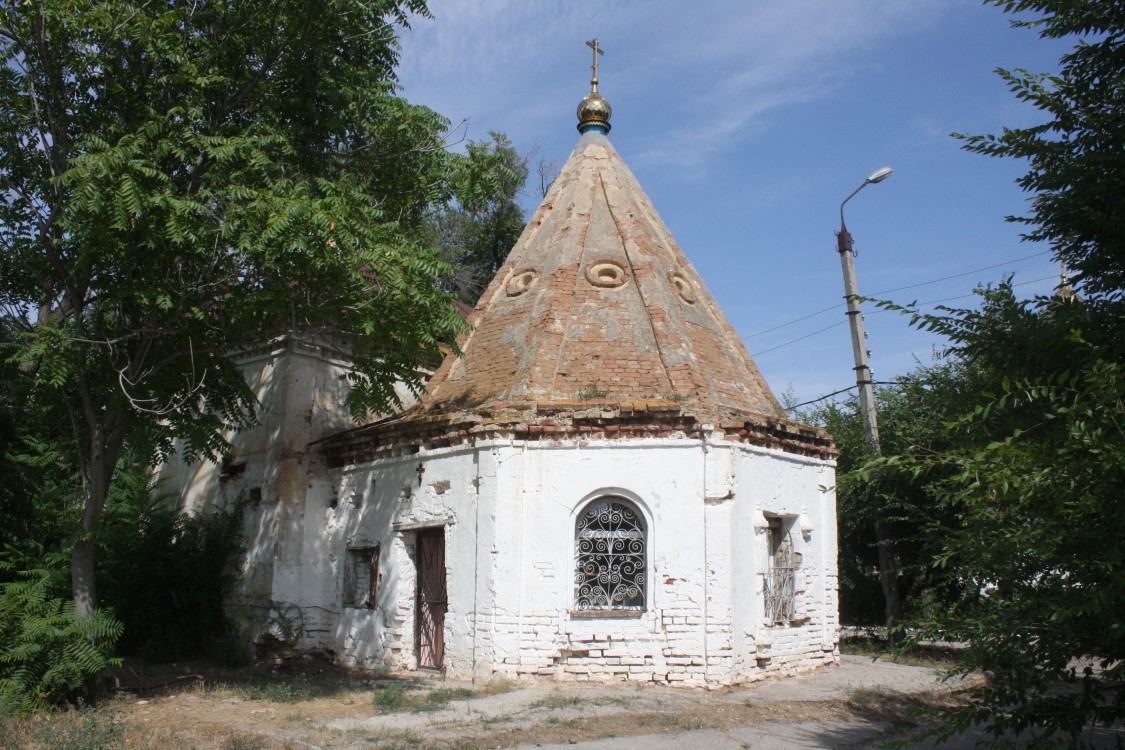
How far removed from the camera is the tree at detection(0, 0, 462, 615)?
8.92 m

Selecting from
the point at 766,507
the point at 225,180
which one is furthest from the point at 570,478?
the point at 225,180

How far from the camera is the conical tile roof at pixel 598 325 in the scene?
1166 centimetres

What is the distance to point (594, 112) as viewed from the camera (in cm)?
1584

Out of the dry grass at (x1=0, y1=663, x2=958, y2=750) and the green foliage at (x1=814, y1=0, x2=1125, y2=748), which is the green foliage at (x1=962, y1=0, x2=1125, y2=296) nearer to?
the green foliage at (x1=814, y1=0, x2=1125, y2=748)

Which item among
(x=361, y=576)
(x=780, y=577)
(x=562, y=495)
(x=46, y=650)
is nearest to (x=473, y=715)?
(x=562, y=495)

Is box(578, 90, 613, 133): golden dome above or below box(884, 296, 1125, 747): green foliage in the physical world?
above

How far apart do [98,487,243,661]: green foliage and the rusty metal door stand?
3.20 m

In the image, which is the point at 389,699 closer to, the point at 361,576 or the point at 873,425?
the point at 361,576

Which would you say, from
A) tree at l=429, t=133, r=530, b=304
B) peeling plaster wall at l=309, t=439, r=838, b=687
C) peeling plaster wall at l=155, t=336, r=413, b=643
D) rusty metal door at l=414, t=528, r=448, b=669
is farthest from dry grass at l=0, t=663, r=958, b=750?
tree at l=429, t=133, r=530, b=304

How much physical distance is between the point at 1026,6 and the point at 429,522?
876 centimetres

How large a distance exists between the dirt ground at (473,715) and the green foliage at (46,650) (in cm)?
44

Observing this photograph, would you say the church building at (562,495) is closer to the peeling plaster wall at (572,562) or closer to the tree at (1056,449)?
the peeling plaster wall at (572,562)

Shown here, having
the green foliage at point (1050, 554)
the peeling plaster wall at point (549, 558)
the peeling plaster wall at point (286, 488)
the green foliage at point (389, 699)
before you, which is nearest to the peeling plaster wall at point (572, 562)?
the peeling plaster wall at point (549, 558)

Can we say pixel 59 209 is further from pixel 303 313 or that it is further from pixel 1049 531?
pixel 1049 531
